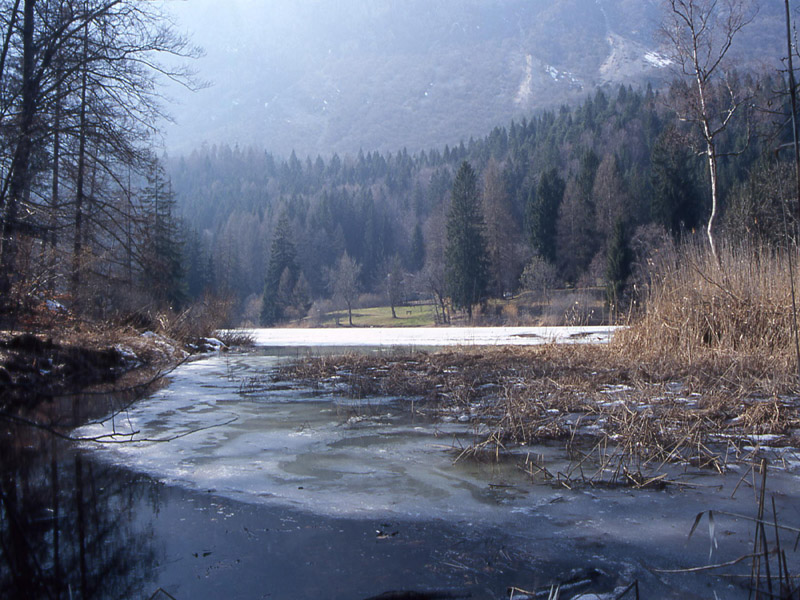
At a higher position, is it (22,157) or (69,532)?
(22,157)

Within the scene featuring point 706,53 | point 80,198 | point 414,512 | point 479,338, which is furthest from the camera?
point 479,338

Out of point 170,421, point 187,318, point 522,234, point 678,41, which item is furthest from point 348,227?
point 170,421

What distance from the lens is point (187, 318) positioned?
68.1 feet

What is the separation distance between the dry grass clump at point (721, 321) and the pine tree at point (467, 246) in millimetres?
37717

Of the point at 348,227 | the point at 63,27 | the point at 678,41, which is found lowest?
the point at 63,27

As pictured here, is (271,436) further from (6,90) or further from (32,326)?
(6,90)

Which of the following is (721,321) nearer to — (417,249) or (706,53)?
(706,53)

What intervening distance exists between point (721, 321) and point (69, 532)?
27.8 ft

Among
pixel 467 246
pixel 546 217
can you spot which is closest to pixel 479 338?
pixel 467 246

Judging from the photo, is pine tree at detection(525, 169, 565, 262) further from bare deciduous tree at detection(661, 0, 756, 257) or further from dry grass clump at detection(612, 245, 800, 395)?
dry grass clump at detection(612, 245, 800, 395)

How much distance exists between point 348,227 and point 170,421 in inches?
3267

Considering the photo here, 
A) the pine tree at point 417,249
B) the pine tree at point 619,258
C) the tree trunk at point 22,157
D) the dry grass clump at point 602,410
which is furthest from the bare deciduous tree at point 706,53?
the pine tree at point 417,249

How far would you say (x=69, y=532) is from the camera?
3086mm

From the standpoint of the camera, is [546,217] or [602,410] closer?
[602,410]
